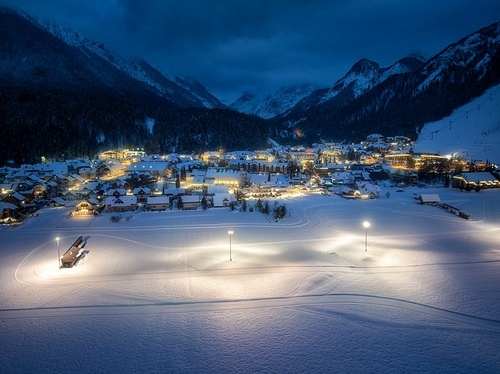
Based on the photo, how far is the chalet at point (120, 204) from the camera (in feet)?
106

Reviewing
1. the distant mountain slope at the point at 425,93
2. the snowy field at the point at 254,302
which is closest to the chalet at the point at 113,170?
the snowy field at the point at 254,302

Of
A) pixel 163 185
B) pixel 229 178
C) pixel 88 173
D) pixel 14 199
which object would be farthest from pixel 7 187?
pixel 229 178

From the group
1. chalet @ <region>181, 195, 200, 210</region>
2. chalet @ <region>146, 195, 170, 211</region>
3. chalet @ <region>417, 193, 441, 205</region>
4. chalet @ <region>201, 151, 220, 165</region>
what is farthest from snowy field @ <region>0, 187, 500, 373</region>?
chalet @ <region>201, 151, 220, 165</region>

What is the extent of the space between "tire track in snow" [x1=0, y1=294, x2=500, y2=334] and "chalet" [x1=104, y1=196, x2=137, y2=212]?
20457 mm

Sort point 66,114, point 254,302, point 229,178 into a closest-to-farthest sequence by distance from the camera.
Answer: point 254,302 < point 229,178 < point 66,114

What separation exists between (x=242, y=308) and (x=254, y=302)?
2.32ft

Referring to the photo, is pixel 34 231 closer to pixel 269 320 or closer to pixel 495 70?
pixel 269 320

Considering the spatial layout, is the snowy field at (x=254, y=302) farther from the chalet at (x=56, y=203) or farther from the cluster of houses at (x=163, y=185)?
→ the chalet at (x=56, y=203)

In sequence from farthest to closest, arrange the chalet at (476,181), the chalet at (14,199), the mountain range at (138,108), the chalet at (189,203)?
the mountain range at (138,108)
the chalet at (476,181)
the chalet at (189,203)
the chalet at (14,199)

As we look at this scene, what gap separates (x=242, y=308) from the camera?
1268 centimetres

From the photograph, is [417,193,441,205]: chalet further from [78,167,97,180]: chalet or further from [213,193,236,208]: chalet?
[78,167,97,180]: chalet

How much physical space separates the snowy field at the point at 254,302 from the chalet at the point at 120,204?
765cm

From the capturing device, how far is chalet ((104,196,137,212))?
32.4 meters

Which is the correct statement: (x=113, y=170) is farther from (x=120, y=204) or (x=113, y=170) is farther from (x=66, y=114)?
(x=66, y=114)
